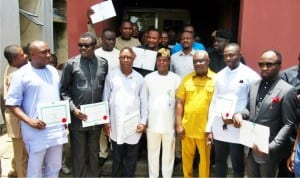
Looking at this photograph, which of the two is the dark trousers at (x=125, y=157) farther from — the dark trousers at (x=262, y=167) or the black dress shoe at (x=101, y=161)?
the dark trousers at (x=262, y=167)

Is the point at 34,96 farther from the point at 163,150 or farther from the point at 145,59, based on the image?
the point at 163,150

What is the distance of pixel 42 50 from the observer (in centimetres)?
340

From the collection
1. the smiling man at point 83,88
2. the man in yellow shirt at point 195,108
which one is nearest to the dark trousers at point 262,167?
the man in yellow shirt at point 195,108

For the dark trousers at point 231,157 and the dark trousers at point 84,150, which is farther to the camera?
the dark trousers at point 84,150

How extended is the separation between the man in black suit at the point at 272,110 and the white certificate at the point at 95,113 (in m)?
1.55

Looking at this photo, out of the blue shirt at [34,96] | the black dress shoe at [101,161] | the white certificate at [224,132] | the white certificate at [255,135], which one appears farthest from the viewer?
the black dress shoe at [101,161]

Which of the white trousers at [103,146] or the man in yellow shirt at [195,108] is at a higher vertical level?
the man in yellow shirt at [195,108]

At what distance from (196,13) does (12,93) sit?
7.80 metres

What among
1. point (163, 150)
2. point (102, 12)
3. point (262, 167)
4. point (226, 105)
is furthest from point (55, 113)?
point (262, 167)

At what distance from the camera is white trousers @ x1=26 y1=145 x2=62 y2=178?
139 inches

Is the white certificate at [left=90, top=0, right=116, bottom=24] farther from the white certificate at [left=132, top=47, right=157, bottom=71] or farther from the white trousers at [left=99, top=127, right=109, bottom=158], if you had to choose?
the white trousers at [left=99, top=127, right=109, bottom=158]

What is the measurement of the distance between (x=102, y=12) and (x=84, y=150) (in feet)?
6.28

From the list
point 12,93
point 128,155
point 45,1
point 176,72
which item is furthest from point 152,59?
point 45,1

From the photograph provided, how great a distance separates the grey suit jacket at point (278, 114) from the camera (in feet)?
10.1
